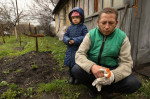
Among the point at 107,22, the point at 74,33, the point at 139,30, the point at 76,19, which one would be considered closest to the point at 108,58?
the point at 107,22

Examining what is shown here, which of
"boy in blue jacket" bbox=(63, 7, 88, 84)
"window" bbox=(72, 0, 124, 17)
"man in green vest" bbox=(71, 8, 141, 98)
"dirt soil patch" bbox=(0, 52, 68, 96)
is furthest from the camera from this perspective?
"window" bbox=(72, 0, 124, 17)

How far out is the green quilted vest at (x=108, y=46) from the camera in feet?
4.65

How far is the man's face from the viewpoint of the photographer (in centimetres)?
135

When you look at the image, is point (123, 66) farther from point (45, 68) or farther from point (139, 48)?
point (45, 68)

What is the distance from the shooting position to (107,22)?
1.37 meters

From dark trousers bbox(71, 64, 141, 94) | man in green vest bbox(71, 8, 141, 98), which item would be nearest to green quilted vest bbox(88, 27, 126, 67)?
man in green vest bbox(71, 8, 141, 98)

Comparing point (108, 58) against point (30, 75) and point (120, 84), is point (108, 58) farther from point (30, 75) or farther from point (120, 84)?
point (30, 75)

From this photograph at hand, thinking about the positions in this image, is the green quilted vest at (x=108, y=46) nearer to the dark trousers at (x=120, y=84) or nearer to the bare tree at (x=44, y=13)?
the dark trousers at (x=120, y=84)

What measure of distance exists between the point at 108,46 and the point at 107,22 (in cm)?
34

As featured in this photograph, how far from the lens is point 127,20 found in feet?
8.07

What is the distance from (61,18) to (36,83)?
392 inches

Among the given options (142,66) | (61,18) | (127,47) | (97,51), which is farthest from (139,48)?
(61,18)

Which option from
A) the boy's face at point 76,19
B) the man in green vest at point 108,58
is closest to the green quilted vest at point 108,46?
the man in green vest at point 108,58

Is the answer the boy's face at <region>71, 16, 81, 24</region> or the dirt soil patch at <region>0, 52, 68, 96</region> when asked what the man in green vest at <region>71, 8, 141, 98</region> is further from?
the dirt soil patch at <region>0, 52, 68, 96</region>
